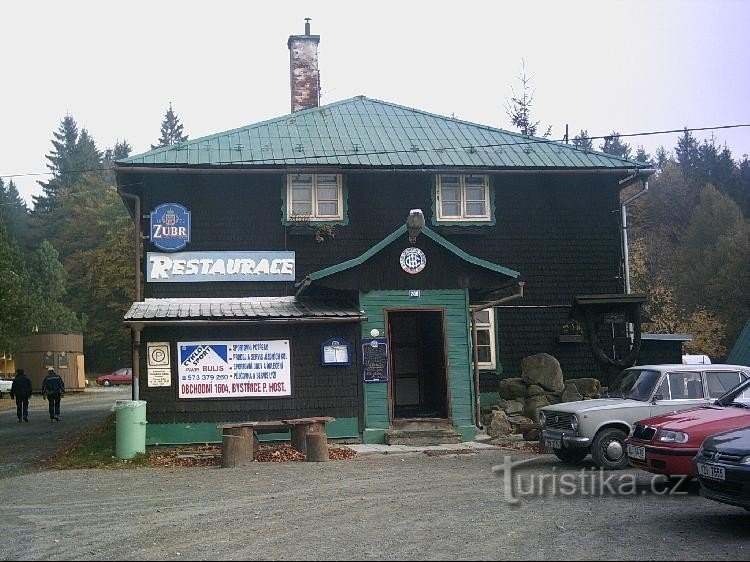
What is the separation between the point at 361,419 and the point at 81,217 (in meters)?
54.8

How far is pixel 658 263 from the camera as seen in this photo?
178ft

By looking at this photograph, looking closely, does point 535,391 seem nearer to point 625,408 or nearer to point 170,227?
point 625,408

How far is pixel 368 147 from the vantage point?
1975 cm

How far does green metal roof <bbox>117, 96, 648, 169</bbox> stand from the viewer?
1872 centimetres

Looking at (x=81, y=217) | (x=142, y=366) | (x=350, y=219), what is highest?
(x=81, y=217)

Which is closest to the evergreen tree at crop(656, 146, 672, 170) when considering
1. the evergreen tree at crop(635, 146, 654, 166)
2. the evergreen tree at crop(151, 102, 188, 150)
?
the evergreen tree at crop(635, 146, 654, 166)

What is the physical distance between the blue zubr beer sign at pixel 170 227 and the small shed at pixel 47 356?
28.5 meters

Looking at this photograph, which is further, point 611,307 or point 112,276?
point 112,276

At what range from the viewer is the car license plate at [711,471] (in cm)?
829

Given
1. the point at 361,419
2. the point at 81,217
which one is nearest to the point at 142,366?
the point at 361,419

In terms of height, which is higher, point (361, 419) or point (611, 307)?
point (611, 307)

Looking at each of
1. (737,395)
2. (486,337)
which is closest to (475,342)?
(486,337)

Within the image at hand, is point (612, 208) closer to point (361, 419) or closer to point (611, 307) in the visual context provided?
point (611, 307)

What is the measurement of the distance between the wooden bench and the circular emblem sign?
3.64 metres
